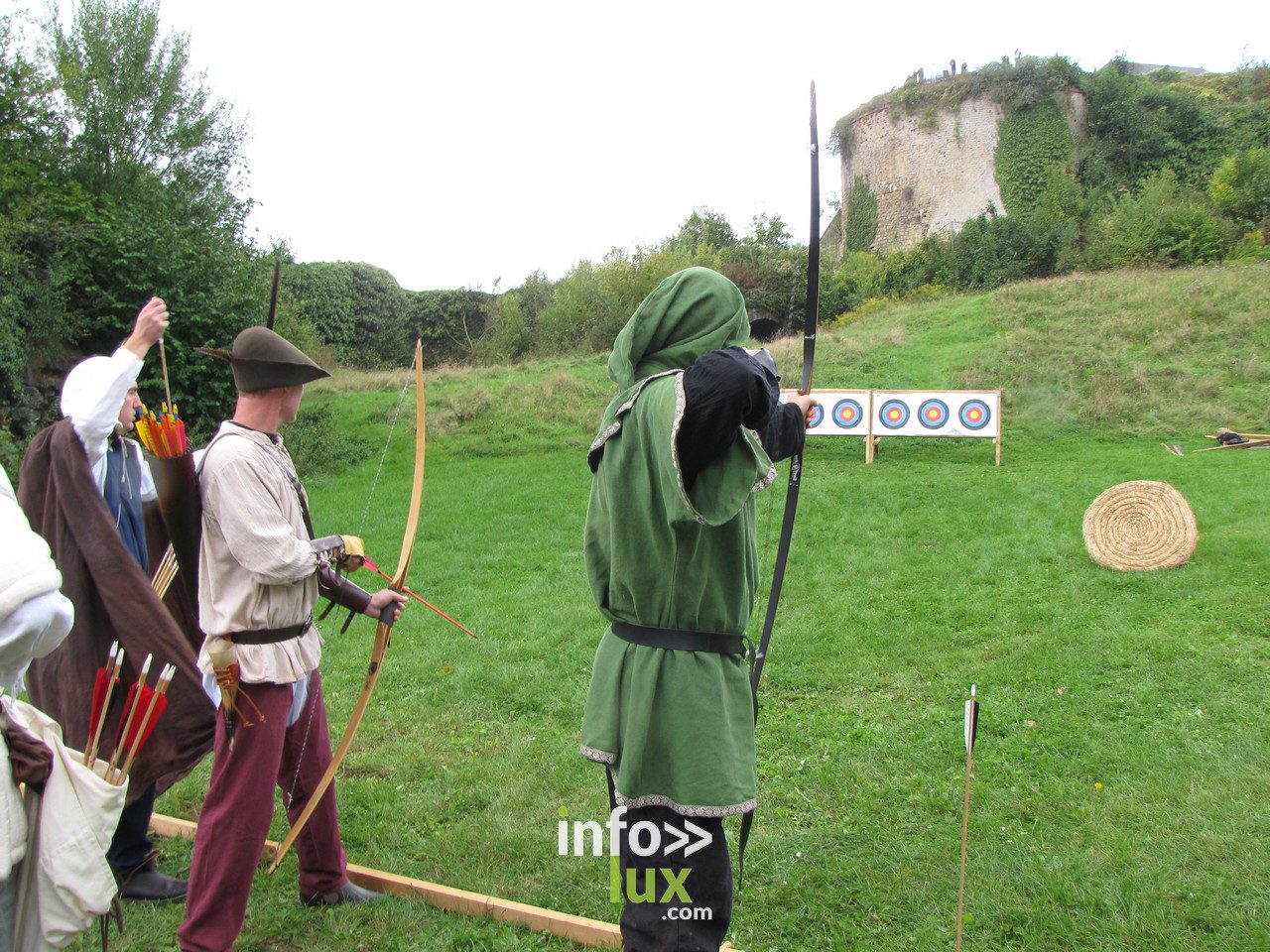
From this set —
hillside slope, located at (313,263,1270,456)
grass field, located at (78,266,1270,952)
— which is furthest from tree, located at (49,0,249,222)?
grass field, located at (78,266,1270,952)

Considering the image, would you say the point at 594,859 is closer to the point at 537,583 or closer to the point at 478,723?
the point at 478,723

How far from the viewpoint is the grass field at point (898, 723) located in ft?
8.12

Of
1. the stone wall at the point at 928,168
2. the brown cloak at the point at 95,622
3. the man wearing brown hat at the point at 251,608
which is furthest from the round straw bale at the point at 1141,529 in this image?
the stone wall at the point at 928,168

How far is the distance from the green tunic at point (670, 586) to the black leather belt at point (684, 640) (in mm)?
10

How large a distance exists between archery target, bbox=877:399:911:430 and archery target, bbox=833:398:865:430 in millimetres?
233

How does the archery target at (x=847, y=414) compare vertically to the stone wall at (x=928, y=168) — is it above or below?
below

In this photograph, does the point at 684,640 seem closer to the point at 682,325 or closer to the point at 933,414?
the point at 682,325

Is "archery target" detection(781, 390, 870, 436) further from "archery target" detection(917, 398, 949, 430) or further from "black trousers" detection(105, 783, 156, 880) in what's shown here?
"black trousers" detection(105, 783, 156, 880)

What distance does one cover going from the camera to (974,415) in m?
10.7

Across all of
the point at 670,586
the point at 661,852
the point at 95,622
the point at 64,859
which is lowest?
→ the point at 661,852

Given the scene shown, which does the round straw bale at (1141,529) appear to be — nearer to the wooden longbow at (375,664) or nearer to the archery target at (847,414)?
the archery target at (847,414)

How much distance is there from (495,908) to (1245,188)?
25.8 meters

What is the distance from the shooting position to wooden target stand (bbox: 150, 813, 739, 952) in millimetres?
2346

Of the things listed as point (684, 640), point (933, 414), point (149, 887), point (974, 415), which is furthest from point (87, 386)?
point (974, 415)
